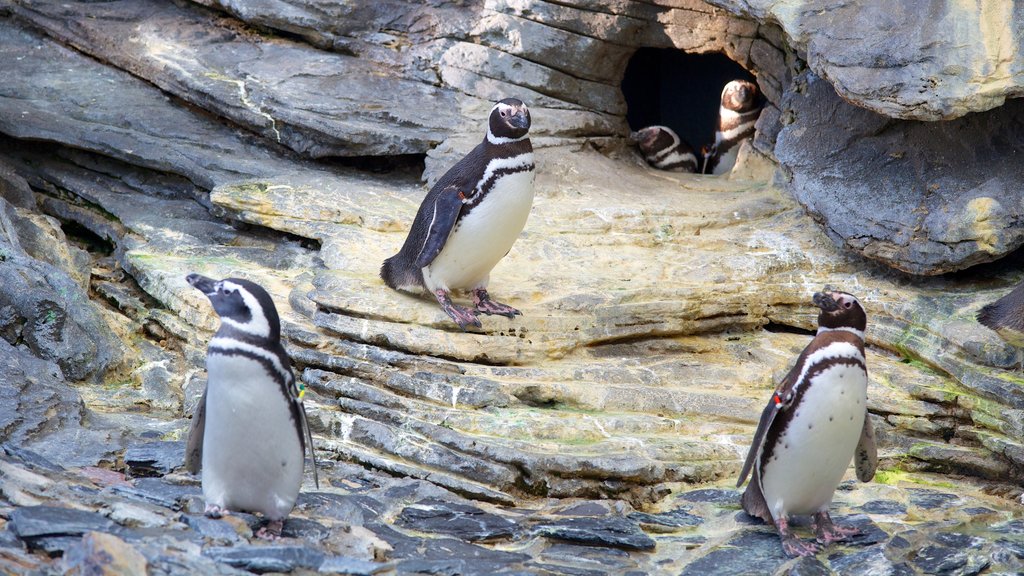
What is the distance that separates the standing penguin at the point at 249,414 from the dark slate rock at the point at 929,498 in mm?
2441

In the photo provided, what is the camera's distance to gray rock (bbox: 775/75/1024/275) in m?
5.73

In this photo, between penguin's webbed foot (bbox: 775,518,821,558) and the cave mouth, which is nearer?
penguin's webbed foot (bbox: 775,518,821,558)

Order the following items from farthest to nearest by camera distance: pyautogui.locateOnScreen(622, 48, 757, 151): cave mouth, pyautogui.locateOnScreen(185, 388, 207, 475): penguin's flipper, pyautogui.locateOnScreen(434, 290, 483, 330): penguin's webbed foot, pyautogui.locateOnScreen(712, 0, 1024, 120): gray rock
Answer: pyautogui.locateOnScreen(622, 48, 757, 151): cave mouth
pyautogui.locateOnScreen(434, 290, 483, 330): penguin's webbed foot
pyautogui.locateOnScreen(712, 0, 1024, 120): gray rock
pyautogui.locateOnScreen(185, 388, 207, 475): penguin's flipper

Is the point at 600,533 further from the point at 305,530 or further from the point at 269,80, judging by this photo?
the point at 269,80

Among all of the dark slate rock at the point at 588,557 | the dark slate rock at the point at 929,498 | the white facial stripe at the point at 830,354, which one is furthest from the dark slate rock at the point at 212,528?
the dark slate rock at the point at 929,498

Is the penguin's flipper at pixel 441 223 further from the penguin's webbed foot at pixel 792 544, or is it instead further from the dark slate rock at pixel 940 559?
the dark slate rock at pixel 940 559

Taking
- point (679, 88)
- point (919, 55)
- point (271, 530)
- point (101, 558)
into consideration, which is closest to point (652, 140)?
point (679, 88)

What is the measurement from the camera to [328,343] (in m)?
5.29

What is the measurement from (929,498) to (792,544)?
883 millimetres

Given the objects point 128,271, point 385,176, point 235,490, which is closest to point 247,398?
point 235,490

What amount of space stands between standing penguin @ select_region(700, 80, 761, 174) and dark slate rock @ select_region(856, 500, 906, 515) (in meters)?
4.39

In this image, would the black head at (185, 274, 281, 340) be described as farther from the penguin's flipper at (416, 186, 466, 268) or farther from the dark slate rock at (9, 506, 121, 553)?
the penguin's flipper at (416, 186, 466, 268)

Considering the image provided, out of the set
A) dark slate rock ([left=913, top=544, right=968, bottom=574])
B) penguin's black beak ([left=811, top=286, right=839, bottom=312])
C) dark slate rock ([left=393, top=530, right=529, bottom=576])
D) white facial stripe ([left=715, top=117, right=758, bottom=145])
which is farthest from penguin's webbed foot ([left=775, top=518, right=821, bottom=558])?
white facial stripe ([left=715, top=117, right=758, bottom=145])

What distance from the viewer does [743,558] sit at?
406 centimetres
